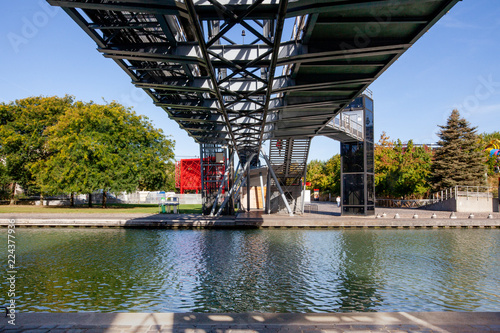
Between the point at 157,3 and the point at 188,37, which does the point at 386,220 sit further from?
the point at 157,3

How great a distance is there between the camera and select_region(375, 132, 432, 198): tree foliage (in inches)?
1631

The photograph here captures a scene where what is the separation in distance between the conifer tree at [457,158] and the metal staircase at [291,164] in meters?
18.0

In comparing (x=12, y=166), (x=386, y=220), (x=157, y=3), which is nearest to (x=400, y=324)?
(x=157, y=3)

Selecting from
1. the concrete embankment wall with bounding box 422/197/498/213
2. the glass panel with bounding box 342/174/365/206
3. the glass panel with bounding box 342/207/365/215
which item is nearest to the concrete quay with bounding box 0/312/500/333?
the glass panel with bounding box 342/174/365/206

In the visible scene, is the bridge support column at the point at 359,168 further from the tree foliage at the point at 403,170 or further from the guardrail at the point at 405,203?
the guardrail at the point at 405,203

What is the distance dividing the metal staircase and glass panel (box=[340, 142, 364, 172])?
2.82m

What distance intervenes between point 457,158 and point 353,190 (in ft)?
66.7

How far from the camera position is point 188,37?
412 inches

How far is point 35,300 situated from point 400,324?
7.95 meters

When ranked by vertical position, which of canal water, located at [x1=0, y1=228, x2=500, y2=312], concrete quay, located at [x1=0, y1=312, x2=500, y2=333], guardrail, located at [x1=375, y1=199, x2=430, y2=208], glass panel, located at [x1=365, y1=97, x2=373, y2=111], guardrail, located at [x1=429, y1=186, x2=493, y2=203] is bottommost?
canal water, located at [x1=0, y1=228, x2=500, y2=312]

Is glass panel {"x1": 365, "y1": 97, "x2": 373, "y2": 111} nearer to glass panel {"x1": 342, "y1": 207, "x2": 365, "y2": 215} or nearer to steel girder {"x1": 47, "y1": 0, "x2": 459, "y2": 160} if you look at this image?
glass panel {"x1": 342, "y1": 207, "x2": 365, "y2": 215}

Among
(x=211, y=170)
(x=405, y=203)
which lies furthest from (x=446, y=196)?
(x=211, y=170)

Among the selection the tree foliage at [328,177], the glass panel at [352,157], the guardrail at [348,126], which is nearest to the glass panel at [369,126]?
the guardrail at [348,126]

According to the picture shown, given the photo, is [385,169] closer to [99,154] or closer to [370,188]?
[370,188]
